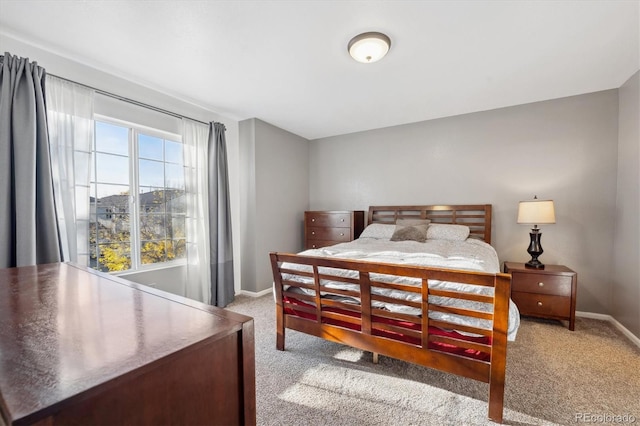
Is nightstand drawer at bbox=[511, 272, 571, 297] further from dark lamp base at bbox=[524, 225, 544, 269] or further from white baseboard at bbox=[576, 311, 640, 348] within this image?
white baseboard at bbox=[576, 311, 640, 348]

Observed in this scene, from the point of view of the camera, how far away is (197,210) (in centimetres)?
322

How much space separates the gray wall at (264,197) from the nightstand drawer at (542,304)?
3001 mm

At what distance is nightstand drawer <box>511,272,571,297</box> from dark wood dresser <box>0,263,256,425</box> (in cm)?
307

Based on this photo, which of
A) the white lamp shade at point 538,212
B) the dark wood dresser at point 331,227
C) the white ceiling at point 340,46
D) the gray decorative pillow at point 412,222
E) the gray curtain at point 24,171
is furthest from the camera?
the dark wood dresser at point 331,227

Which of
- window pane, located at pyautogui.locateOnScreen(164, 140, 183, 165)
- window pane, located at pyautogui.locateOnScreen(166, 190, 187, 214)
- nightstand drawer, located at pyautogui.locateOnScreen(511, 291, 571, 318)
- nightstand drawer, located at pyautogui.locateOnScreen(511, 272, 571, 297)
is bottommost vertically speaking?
nightstand drawer, located at pyautogui.locateOnScreen(511, 291, 571, 318)

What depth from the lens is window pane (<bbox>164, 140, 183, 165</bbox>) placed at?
307 cm

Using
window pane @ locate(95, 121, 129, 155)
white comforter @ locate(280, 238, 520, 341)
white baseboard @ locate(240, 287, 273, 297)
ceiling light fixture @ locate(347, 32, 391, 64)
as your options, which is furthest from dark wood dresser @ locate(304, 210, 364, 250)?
window pane @ locate(95, 121, 129, 155)

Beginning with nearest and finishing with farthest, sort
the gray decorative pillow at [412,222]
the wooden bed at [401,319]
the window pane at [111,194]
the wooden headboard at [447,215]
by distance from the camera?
1. the wooden bed at [401,319]
2. the window pane at [111,194]
3. the wooden headboard at [447,215]
4. the gray decorative pillow at [412,222]

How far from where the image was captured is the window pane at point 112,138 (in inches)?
99.4

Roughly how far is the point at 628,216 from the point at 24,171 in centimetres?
504

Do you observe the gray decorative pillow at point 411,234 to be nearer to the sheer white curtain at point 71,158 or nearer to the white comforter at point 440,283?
the white comforter at point 440,283

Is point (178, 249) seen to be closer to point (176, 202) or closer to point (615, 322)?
point (176, 202)

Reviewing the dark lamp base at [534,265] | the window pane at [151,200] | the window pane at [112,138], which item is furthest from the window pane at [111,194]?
the dark lamp base at [534,265]

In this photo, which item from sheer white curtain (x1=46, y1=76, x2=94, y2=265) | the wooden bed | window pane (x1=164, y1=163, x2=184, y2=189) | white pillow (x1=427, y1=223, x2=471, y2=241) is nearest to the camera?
the wooden bed
